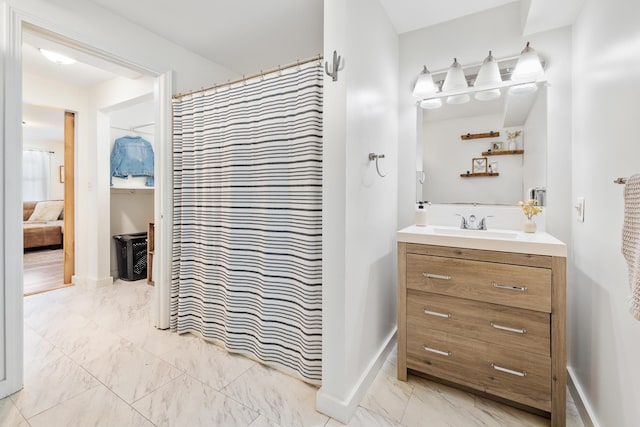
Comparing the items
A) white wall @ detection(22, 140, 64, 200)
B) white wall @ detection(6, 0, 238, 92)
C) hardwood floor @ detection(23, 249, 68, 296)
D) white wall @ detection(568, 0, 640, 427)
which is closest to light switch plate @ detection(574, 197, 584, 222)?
white wall @ detection(568, 0, 640, 427)

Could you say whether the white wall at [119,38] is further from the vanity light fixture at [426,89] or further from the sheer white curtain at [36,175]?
the sheer white curtain at [36,175]

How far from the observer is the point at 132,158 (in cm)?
380

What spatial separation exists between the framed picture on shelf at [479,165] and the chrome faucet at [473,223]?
0.32 m

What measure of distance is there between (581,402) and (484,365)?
0.48m

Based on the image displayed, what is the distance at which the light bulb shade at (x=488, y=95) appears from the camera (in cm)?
191

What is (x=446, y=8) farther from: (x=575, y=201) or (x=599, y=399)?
(x=599, y=399)

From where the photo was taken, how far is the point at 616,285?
1.15 meters

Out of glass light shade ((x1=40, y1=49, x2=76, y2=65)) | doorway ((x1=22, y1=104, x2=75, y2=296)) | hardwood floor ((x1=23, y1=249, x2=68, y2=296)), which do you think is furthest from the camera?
doorway ((x1=22, y1=104, x2=75, y2=296))

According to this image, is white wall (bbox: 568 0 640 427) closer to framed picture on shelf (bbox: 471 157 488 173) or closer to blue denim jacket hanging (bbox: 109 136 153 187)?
framed picture on shelf (bbox: 471 157 488 173)

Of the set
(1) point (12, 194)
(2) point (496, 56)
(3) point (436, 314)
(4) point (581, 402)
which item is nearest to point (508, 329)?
(3) point (436, 314)

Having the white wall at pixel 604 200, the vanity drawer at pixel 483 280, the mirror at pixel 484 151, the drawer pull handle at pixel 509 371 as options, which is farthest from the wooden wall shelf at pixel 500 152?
the drawer pull handle at pixel 509 371

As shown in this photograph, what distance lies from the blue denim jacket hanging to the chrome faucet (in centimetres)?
393

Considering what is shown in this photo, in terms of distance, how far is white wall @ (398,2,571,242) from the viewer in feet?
5.73

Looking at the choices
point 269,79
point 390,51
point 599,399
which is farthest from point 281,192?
point 599,399
